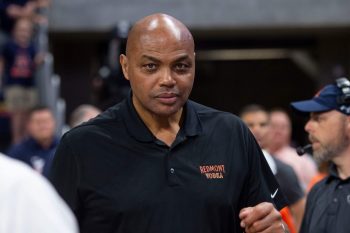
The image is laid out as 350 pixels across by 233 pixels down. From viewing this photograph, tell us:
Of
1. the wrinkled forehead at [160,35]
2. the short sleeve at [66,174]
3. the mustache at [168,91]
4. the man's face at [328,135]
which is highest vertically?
the wrinkled forehead at [160,35]

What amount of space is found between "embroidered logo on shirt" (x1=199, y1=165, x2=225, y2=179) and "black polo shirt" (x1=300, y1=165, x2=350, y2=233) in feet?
4.38

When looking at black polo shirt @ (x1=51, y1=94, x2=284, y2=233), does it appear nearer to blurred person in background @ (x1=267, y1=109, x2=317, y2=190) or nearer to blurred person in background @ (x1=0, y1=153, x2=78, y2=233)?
blurred person in background @ (x1=0, y1=153, x2=78, y2=233)

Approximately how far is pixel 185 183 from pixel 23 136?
7.39 m

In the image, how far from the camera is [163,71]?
3291 mm

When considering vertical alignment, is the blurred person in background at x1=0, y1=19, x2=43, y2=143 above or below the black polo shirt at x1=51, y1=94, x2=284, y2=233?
below

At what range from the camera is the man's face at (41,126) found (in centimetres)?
812

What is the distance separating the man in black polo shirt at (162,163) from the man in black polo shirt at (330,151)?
119 centimetres

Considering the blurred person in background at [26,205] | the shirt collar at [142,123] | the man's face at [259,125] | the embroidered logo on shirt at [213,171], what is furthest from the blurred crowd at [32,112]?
the blurred person in background at [26,205]

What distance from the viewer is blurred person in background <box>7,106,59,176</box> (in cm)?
808

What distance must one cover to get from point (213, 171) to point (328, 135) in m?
1.72

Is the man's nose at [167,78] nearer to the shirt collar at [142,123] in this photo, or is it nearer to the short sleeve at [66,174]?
the shirt collar at [142,123]

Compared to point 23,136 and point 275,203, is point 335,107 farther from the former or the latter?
point 23,136

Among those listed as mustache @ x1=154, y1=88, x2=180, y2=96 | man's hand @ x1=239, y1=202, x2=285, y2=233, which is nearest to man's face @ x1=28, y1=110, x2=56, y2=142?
mustache @ x1=154, y1=88, x2=180, y2=96

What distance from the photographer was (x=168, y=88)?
3273 mm
